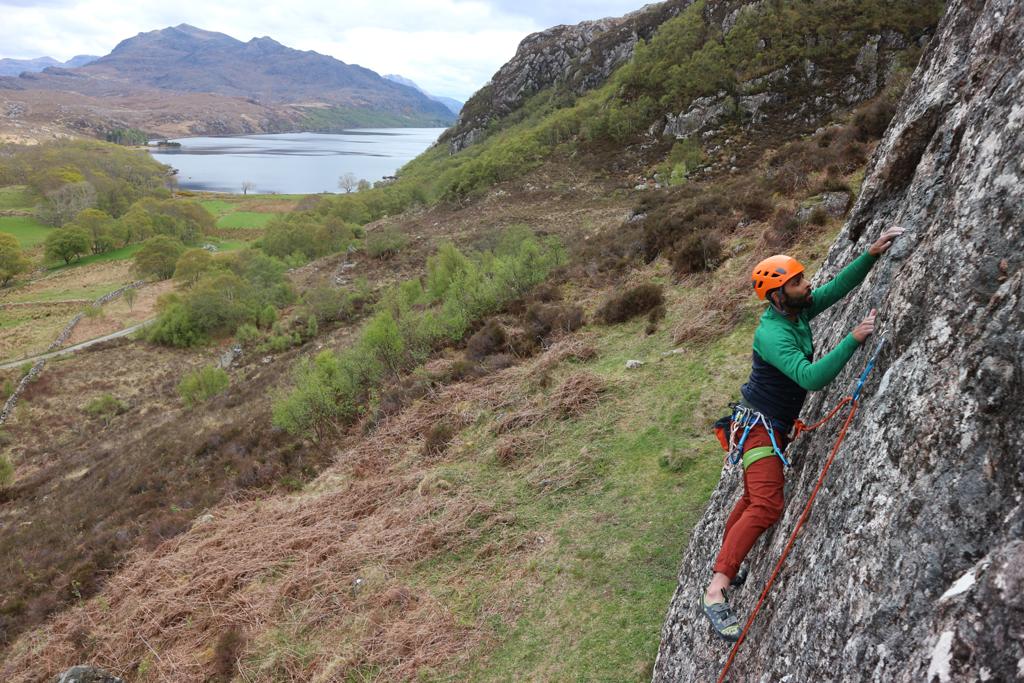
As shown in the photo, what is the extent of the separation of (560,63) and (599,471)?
106839 mm

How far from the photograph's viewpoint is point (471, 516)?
30.1 feet

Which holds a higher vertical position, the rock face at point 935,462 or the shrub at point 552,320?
the rock face at point 935,462

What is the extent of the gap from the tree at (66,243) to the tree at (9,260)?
6.78 metres

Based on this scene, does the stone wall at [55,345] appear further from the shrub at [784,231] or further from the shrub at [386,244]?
the shrub at [784,231]

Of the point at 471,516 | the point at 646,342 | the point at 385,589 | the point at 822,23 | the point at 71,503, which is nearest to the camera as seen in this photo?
the point at 385,589

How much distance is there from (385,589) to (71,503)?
74.8ft

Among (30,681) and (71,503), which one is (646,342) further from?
(71,503)

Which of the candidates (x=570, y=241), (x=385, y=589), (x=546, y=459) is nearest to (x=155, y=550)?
(x=385, y=589)

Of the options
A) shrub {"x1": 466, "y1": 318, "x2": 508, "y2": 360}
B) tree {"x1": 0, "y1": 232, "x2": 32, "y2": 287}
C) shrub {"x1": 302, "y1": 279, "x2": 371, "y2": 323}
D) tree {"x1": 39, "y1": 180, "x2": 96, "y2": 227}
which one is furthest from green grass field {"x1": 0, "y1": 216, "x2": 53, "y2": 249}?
shrub {"x1": 466, "y1": 318, "x2": 508, "y2": 360}

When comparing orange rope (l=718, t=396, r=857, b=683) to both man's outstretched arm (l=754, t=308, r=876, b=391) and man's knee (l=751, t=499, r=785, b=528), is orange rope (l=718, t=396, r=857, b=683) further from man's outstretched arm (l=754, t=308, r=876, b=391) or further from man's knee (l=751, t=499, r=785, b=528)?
man's knee (l=751, t=499, r=785, b=528)

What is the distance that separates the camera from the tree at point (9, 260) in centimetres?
6844

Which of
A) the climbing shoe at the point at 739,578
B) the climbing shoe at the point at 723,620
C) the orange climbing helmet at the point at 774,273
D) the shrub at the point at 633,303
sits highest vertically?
the orange climbing helmet at the point at 774,273

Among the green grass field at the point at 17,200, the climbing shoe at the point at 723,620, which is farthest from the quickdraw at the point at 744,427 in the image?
the green grass field at the point at 17,200

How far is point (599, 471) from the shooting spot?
30.1 feet
